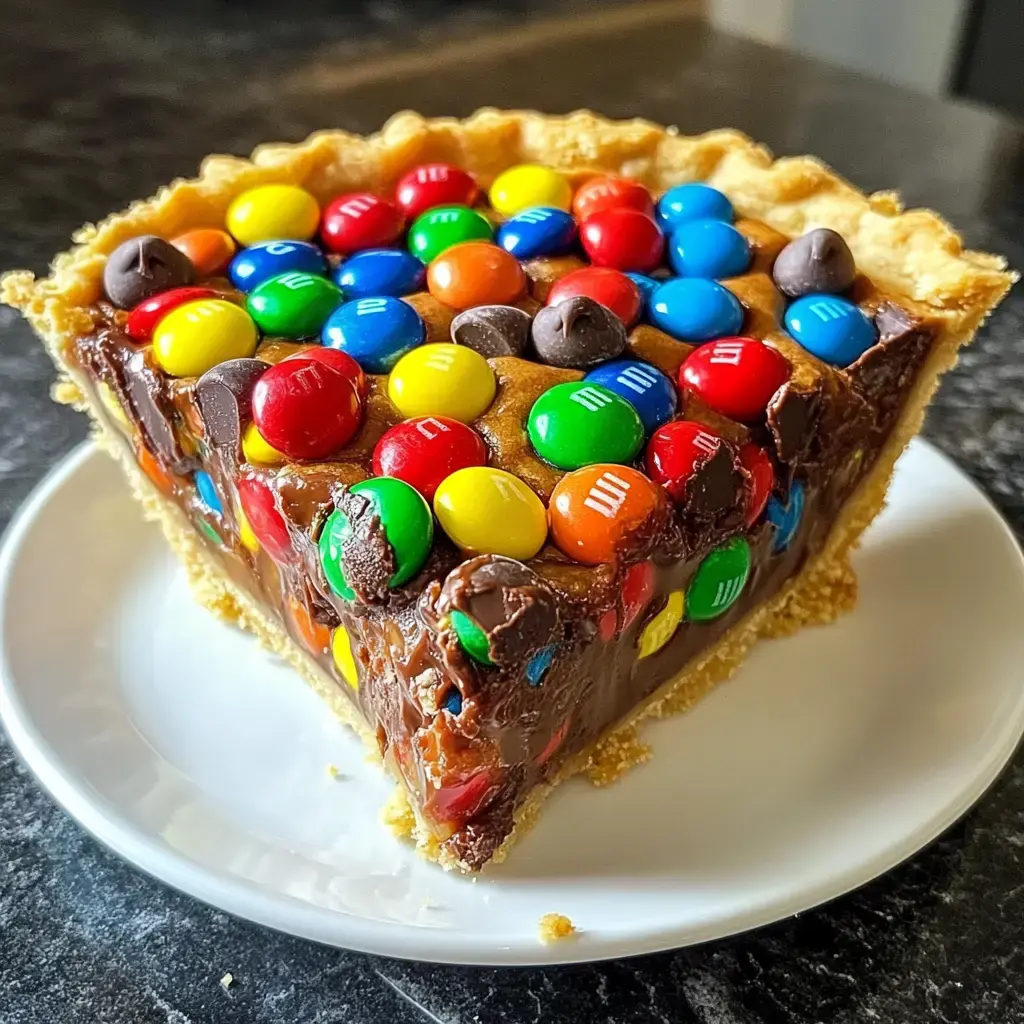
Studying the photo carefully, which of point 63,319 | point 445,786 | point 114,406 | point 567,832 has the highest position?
point 63,319

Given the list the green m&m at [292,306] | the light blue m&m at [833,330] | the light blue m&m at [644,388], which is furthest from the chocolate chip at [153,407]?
the light blue m&m at [833,330]

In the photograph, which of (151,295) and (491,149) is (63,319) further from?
(491,149)

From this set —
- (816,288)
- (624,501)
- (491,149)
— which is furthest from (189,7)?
(624,501)

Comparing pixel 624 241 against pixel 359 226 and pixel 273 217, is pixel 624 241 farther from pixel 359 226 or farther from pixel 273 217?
pixel 273 217

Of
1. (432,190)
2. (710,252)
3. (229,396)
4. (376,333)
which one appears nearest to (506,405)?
(376,333)

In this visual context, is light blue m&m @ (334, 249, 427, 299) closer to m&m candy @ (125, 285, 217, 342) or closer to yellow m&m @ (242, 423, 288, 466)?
m&m candy @ (125, 285, 217, 342)
